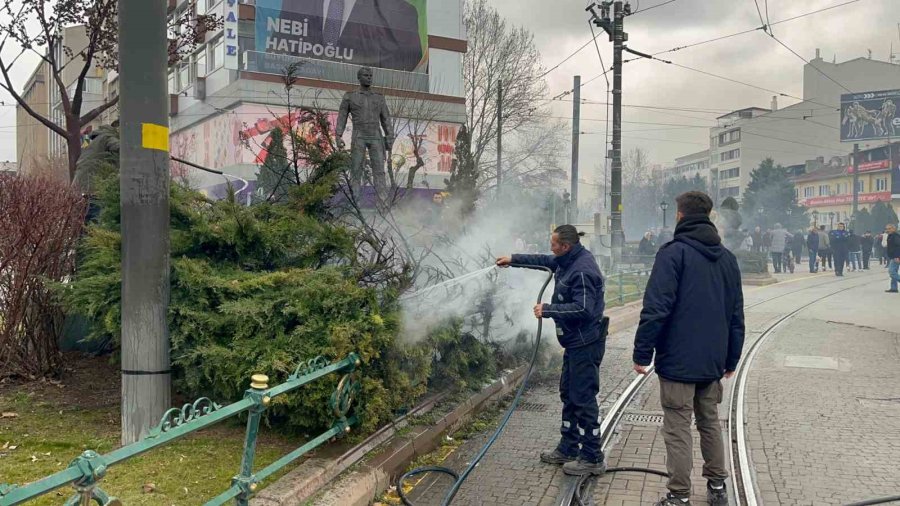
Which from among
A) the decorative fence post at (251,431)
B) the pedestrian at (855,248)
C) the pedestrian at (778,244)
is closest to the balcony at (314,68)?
the pedestrian at (778,244)

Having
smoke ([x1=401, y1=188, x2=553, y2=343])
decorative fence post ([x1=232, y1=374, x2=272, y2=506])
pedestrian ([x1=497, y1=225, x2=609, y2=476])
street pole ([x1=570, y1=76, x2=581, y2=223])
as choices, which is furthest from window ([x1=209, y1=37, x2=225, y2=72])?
decorative fence post ([x1=232, y1=374, x2=272, y2=506])

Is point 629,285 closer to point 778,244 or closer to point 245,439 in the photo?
point 778,244

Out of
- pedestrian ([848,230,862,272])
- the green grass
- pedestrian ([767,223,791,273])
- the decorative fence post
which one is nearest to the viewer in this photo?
the decorative fence post

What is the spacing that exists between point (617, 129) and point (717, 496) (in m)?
14.9

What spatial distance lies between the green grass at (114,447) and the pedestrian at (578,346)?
1.99 m

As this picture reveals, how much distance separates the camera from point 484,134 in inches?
1179

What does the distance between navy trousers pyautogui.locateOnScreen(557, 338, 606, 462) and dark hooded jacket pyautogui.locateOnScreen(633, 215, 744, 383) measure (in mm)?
797

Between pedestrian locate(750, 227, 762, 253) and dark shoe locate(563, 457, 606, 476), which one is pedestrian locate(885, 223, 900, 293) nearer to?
pedestrian locate(750, 227, 762, 253)

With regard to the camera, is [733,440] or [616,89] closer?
[733,440]

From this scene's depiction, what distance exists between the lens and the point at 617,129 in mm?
18031

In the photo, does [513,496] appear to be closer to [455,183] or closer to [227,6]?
[455,183]

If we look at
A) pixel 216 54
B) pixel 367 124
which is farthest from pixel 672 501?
pixel 216 54

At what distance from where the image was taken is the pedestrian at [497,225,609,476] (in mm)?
4844

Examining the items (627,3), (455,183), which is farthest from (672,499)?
(627,3)
